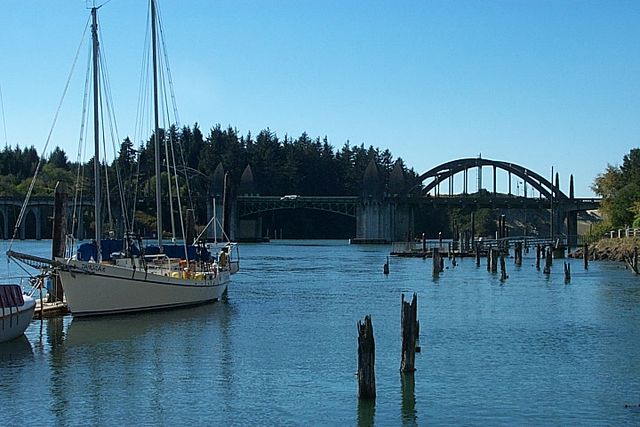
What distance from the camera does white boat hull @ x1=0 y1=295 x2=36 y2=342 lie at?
34.7m

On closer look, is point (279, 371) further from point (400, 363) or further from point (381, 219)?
point (381, 219)

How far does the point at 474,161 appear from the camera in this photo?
196 m

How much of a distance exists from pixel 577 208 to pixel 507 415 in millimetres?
154922

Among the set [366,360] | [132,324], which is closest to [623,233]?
[132,324]

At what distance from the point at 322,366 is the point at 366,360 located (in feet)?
23.1

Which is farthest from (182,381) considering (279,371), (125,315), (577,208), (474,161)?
(474,161)

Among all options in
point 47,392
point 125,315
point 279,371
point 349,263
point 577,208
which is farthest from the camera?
point 577,208

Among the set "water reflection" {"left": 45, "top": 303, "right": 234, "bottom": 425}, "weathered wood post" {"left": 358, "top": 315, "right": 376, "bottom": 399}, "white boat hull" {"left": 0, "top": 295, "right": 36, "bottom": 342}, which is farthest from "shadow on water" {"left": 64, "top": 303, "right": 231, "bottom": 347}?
"weathered wood post" {"left": 358, "top": 315, "right": 376, "bottom": 399}

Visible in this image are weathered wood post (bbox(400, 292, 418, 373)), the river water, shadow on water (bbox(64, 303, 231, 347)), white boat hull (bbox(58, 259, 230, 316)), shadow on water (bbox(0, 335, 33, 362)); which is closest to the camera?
the river water

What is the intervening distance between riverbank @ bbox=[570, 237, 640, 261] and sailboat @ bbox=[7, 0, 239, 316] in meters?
53.9

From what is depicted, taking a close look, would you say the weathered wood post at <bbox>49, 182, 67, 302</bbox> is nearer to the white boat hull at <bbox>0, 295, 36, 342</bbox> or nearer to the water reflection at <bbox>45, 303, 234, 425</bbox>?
the water reflection at <bbox>45, 303, 234, 425</bbox>

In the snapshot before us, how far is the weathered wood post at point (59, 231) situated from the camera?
151ft

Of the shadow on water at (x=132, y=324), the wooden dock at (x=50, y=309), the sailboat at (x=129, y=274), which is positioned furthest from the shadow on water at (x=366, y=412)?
the wooden dock at (x=50, y=309)

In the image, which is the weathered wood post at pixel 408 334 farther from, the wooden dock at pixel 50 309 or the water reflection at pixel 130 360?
the wooden dock at pixel 50 309
